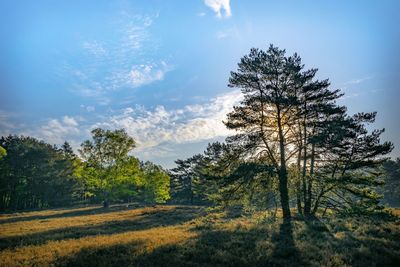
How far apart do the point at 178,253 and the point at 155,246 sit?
1702mm

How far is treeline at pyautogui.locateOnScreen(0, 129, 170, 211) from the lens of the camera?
50.8 meters

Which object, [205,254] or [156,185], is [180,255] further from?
[156,185]

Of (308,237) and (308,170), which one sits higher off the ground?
(308,170)

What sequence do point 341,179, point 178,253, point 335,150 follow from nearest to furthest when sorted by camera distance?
point 178,253 → point 341,179 → point 335,150

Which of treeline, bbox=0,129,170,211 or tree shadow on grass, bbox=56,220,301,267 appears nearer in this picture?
tree shadow on grass, bbox=56,220,301,267

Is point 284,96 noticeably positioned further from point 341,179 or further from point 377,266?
point 377,266

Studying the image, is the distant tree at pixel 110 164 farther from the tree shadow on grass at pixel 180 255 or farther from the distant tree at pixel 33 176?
the tree shadow on grass at pixel 180 255

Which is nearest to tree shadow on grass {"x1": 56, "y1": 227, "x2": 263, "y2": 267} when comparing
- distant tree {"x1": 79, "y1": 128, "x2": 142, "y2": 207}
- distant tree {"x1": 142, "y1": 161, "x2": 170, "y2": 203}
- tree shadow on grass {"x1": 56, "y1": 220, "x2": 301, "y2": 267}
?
tree shadow on grass {"x1": 56, "y1": 220, "x2": 301, "y2": 267}

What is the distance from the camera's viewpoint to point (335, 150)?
77.5ft

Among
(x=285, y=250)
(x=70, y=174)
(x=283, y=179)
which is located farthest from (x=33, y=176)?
(x=285, y=250)

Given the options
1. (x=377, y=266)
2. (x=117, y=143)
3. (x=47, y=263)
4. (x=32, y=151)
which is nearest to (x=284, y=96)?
(x=377, y=266)

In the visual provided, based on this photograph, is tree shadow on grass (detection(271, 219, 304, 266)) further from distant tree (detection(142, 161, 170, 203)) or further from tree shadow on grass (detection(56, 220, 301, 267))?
distant tree (detection(142, 161, 170, 203))

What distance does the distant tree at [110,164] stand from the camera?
5019 cm

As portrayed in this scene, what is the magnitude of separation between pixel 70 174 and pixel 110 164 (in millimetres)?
26578
